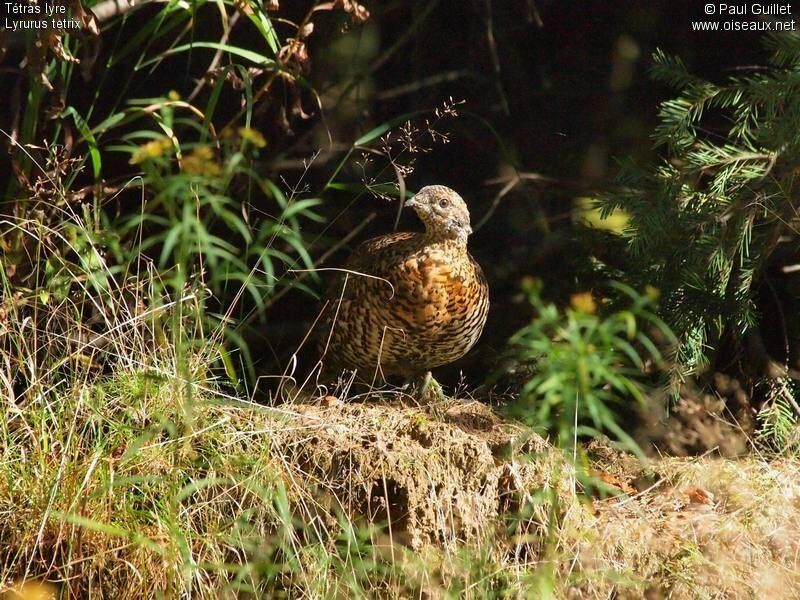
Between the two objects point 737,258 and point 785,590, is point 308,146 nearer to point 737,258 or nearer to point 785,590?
point 737,258

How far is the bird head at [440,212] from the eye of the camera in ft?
12.8

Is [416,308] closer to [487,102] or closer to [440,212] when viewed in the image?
[440,212]

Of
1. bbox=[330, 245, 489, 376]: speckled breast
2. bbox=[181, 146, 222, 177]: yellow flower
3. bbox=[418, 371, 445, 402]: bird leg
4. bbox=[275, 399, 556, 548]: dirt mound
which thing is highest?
bbox=[181, 146, 222, 177]: yellow flower

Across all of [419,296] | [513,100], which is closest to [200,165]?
[419,296]

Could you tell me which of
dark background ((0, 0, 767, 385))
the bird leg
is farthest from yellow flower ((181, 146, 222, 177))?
dark background ((0, 0, 767, 385))

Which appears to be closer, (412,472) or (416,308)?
(412,472)

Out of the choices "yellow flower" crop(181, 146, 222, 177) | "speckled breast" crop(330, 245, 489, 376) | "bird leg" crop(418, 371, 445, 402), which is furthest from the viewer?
"bird leg" crop(418, 371, 445, 402)

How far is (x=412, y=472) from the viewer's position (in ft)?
10.1

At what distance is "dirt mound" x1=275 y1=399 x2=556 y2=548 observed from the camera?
302 cm

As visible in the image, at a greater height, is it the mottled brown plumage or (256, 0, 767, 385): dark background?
(256, 0, 767, 385): dark background

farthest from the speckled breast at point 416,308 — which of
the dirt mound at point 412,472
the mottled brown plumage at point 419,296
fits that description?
the dirt mound at point 412,472

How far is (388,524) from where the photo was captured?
2.93m

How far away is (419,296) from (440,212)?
0.33 meters

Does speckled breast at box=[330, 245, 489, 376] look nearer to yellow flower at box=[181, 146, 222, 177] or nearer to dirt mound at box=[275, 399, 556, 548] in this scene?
dirt mound at box=[275, 399, 556, 548]
